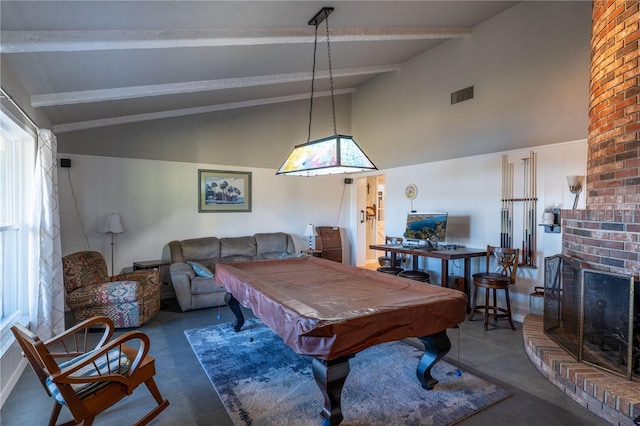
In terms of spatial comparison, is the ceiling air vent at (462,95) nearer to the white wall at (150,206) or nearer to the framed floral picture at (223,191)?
the white wall at (150,206)

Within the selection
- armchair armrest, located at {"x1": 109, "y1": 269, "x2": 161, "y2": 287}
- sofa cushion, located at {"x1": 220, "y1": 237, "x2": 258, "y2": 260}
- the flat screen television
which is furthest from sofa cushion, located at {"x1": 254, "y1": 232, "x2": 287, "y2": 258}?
the flat screen television

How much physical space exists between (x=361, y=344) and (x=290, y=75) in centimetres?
400

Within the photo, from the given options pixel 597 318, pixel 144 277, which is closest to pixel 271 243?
pixel 144 277

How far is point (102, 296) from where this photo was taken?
3.75m

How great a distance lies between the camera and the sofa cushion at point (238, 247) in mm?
5621

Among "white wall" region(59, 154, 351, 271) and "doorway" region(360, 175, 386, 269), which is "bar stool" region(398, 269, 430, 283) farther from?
"doorway" region(360, 175, 386, 269)

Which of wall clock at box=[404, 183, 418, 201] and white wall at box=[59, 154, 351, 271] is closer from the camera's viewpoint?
white wall at box=[59, 154, 351, 271]

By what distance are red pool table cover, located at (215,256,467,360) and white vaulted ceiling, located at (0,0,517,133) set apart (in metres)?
2.16

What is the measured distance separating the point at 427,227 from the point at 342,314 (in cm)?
333

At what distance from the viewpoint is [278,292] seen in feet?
8.18

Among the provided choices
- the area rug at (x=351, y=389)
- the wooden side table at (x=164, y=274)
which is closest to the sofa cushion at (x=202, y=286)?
the wooden side table at (x=164, y=274)

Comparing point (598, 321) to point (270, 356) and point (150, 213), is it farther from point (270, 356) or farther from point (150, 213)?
point (150, 213)

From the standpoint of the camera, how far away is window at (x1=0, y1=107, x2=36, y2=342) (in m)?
2.96

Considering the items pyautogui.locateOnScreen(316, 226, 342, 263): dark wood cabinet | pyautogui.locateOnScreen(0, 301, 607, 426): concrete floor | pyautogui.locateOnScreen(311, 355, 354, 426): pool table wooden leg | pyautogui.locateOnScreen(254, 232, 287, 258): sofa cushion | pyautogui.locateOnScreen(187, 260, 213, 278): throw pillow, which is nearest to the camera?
pyautogui.locateOnScreen(311, 355, 354, 426): pool table wooden leg
